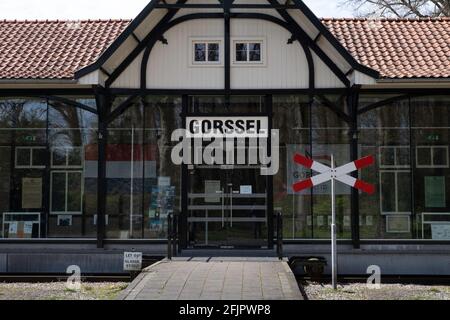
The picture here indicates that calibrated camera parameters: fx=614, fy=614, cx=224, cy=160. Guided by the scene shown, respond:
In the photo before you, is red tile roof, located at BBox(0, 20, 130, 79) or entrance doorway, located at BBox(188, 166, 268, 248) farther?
entrance doorway, located at BBox(188, 166, 268, 248)

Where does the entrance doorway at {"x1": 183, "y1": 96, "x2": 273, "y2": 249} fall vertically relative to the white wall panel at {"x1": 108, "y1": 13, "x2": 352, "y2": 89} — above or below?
below

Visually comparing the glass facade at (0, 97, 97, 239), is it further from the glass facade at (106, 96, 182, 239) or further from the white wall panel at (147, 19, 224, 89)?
the white wall panel at (147, 19, 224, 89)

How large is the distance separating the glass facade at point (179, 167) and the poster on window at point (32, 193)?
3cm

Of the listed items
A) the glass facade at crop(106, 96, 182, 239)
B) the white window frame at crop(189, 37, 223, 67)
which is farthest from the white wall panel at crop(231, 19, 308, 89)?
the glass facade at crop(106, 96, 182, 239)

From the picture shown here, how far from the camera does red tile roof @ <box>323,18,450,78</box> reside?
1494 centimetres

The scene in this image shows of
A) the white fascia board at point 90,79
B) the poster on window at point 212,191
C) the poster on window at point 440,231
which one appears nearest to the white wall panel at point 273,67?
the poster on window at point 212,191

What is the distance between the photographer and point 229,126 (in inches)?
608

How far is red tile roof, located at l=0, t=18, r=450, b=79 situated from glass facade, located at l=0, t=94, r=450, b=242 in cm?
92

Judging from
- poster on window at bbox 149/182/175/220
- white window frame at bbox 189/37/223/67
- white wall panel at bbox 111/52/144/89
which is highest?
white window frame at bbox 189/37/223/67

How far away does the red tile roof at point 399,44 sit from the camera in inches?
588

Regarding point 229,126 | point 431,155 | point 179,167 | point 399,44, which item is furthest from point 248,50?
point 431,155

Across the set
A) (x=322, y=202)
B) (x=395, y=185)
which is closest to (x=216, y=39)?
(x=322, y=202)

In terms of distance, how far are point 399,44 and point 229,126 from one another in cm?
522

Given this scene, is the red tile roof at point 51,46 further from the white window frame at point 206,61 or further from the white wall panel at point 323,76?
the white wall panel at point 323,76
